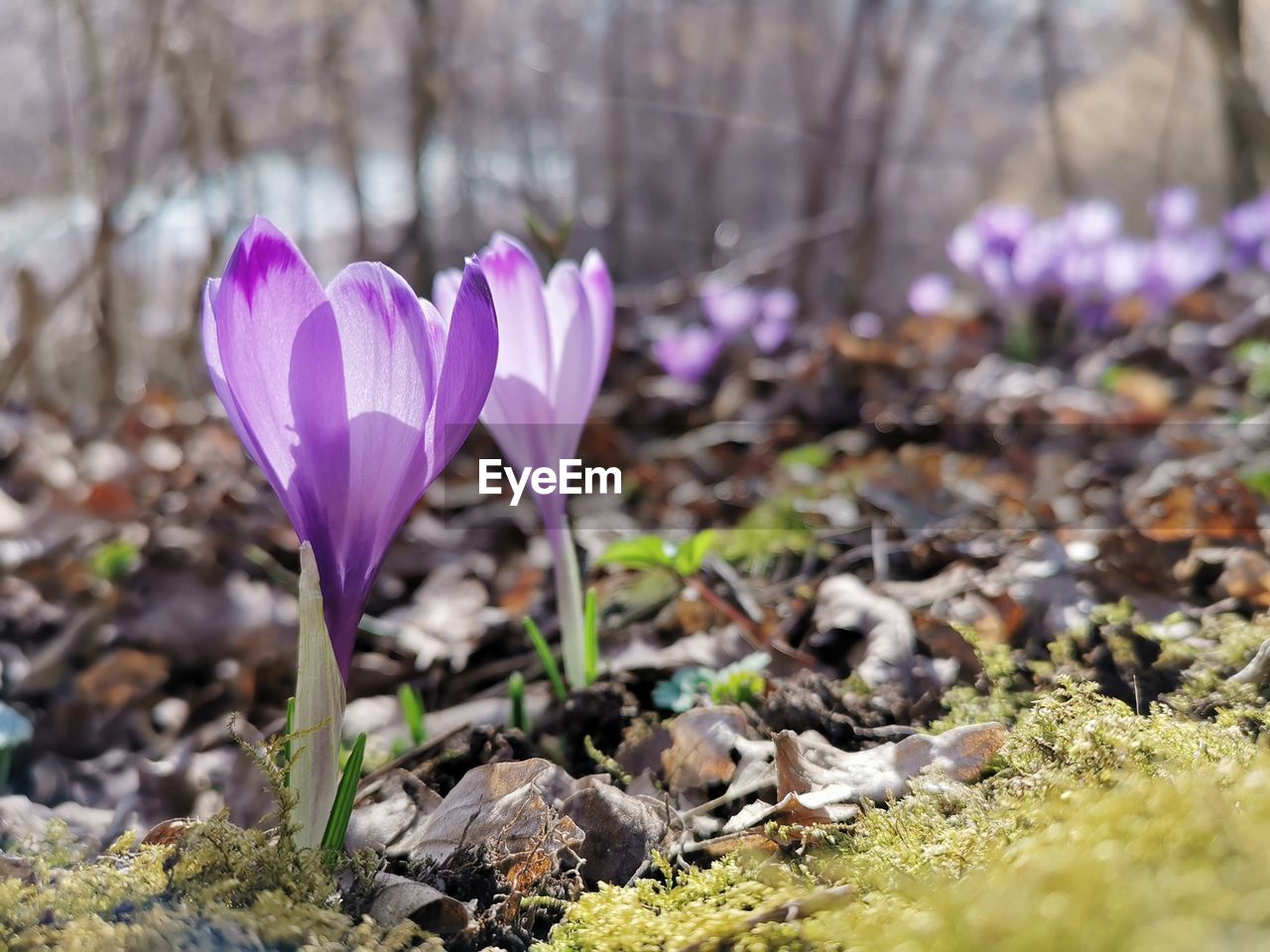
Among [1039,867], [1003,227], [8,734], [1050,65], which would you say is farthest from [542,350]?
[1050,65]

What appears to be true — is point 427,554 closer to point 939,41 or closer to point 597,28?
point 597,28

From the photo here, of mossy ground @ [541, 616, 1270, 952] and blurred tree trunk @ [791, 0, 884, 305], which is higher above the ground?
blurred tree trunk @ [791, 0, 884, 305]

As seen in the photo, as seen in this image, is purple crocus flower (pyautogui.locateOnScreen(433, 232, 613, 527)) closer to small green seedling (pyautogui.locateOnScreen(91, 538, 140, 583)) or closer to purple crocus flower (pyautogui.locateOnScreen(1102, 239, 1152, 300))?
small green seedling (pyautogui.locateOnScreen(91, 538, 140, 583))

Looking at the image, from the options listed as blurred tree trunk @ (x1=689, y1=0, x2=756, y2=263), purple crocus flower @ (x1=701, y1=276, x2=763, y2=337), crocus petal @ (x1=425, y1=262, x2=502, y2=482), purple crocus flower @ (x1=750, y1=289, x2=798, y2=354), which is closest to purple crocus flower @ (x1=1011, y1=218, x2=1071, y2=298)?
purple crocus flower @ (x1=750, y1=289, x2=798, y2=354)

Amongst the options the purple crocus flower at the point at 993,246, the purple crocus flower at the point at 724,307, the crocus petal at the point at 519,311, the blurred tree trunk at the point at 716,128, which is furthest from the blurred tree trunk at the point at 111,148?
the blurred tree trunk at the point at 716,128

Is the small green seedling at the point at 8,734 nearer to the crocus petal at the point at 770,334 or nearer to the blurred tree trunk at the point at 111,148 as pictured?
the blurred tree trunk at the point at 111,148

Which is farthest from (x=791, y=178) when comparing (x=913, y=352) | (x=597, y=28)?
(x=913, y=352)
